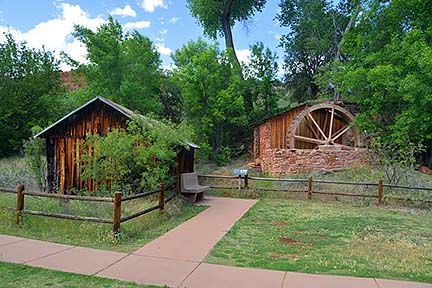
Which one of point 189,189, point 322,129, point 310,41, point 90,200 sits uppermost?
point 310,41

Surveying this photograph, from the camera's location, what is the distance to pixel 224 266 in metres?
4.42

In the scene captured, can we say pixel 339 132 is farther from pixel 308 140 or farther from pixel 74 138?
pixel 74 138

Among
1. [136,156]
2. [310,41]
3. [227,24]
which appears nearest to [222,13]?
[227,24]

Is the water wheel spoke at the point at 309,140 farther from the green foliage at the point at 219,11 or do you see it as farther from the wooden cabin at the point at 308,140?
the green foliage at the point at 219,11

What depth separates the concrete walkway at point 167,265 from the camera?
384cm

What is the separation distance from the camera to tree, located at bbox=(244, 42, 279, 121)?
21344 millimetres

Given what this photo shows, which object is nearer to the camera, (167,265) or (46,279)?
(46,279)

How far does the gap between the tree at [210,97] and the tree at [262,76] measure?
1.76 metres

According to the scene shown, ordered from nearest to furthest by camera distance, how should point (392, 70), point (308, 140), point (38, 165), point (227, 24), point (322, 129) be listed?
point (38, 165) → point (392, 70) → point (308, 140) → point (322, 129) → point (227, 24)

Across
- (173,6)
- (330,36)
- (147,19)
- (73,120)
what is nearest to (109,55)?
(147,19)

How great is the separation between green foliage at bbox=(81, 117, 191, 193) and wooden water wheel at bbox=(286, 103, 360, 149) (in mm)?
9221

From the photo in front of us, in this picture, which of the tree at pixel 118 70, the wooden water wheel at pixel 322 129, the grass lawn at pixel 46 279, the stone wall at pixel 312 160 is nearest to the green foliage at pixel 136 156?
the grass lawn at pixel 46 279

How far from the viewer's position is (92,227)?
19.8 ft

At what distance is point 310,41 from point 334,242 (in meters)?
20.6
